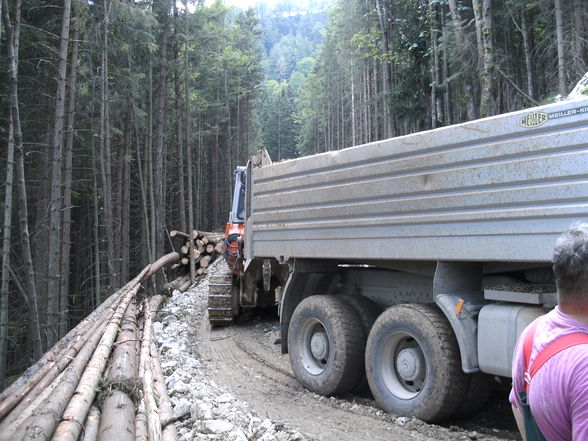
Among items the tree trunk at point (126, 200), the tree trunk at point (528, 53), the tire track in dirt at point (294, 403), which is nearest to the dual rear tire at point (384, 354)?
the tire track in dirt at point (294, 403)

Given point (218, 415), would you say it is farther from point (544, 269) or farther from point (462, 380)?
point (544, 269)

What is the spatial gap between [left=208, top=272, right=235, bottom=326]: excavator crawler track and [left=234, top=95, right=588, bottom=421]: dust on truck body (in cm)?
384

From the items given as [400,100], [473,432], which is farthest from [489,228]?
[400,100]

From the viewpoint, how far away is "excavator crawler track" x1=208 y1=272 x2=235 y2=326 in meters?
10.3

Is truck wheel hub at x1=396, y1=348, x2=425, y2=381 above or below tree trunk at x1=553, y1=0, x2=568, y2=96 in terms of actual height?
below

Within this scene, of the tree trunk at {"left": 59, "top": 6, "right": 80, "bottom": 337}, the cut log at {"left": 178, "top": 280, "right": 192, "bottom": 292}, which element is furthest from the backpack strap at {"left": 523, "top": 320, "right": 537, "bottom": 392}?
the cut log at {"left": 178, "top": 280, "right": 192, "bottom": 292}

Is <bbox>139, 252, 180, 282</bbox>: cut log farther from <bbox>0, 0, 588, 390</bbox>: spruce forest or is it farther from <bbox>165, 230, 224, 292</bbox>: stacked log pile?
<bbox>0, 0, 588, 390</bbox>: spruce forest

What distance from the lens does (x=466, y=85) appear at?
14.5 m

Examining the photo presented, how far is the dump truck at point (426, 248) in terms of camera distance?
12.5 ft

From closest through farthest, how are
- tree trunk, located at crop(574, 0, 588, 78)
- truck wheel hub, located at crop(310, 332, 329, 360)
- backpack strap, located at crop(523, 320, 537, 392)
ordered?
backpack strap, located at crop(523, 320, 537, 392), truck wheel hub, located at crop(310, 332, 329, 360), tree trunk, located at crop(574, 0, 588, 78)

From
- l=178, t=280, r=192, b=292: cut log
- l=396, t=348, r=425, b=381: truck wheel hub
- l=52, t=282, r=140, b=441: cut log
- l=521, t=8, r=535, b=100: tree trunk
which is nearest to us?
l=52, t=282, r=140, b=441: cut log

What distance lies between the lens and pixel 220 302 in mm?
10258

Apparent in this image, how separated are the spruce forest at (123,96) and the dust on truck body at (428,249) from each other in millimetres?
6255

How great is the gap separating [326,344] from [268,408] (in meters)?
1.03
